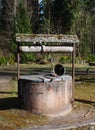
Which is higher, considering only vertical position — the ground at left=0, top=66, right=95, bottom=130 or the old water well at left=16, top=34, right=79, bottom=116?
the old water well at left=16, top=34, right=79, bottom=116

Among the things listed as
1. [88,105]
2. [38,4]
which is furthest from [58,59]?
[88,105]

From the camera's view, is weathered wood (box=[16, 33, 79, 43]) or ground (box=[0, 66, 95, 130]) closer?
ground (box=[0, 66, 95, 130])

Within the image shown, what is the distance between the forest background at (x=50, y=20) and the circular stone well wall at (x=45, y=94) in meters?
28.8

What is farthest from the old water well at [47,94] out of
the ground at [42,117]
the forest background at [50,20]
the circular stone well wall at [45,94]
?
the forest background at [50,20]

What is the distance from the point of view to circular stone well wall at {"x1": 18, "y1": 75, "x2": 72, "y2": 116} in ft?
30.0

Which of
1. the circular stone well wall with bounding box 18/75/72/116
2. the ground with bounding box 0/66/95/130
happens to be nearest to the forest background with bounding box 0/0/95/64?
the ground with bounding box 0/66/95/130

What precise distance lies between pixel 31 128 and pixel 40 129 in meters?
0.23

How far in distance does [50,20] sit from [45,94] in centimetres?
3665

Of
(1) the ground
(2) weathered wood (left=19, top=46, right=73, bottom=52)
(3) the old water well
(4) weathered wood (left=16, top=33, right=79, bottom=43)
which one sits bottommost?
(1) the ground

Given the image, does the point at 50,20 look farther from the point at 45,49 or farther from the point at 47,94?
the point at 47,94

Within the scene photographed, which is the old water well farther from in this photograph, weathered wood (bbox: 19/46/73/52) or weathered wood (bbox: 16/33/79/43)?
weathered wood (bbox: 16/33/79/43)

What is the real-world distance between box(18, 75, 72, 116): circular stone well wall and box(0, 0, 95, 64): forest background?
2875 centimetres

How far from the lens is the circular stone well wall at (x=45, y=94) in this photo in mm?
9156

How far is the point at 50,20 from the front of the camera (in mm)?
45281
